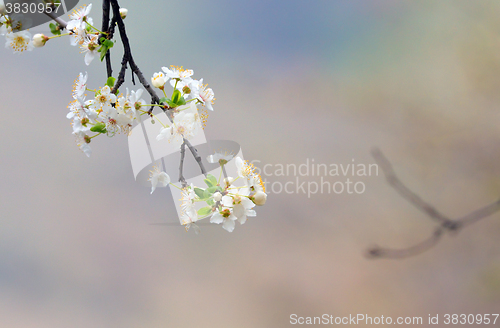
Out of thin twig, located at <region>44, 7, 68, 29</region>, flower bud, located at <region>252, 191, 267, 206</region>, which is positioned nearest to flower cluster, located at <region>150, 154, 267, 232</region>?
flower bud, located at <region>252, 191, 267, 206</region>

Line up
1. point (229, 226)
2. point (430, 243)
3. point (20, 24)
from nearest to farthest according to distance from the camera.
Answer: point (229, 226), point (20, 24), point (430, 243)

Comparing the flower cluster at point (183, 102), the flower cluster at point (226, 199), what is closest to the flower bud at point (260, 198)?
the flower cluster at point (226, 199)

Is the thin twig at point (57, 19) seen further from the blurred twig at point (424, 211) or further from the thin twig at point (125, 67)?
the blurred twig at point (424, 211)

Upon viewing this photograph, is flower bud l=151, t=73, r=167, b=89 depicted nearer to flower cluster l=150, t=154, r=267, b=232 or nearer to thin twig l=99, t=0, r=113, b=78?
thin twig l=99, t=0, r=113, b=78

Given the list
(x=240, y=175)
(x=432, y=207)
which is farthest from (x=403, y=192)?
(x=240, y=175)

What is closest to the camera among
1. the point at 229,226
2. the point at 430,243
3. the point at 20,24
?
the point at 229,226

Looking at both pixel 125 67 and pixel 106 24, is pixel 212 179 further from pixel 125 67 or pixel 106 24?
Answer: pixel 106 24

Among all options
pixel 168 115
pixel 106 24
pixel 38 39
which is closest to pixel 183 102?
pixel 168 115

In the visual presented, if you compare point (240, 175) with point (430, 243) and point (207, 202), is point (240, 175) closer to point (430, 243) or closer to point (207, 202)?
point (207, 202)
